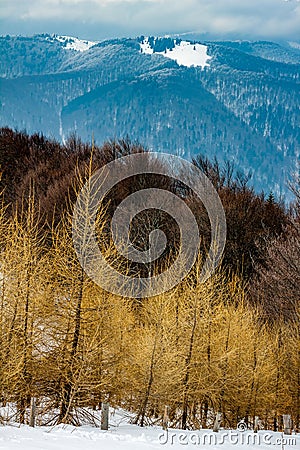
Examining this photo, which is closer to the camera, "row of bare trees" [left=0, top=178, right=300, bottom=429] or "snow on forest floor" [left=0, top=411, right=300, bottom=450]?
"snow on forest floor" [left=0, top=411, right=300, bottom=450]

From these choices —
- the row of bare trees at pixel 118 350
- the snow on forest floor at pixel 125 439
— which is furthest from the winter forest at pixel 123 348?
the snow on forest floor at pixel 125 439

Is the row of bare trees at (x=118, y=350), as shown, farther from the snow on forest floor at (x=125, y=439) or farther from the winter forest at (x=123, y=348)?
the snow on forest floor at (x=125, y=439)

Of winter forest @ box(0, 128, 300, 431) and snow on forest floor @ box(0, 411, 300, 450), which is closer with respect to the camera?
snow on forest floor @ box(0, 411, 300, 450)

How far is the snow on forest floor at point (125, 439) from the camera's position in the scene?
12.9 metres

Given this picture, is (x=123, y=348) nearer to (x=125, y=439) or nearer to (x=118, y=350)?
(x=118, y=350)

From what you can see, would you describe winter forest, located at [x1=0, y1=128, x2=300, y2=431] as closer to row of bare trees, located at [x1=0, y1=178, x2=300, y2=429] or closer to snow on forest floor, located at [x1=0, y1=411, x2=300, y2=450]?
row of bare trees, located at [x1=0, y1=178, x2=300, y2=429]

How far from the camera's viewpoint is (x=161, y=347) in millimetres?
18312

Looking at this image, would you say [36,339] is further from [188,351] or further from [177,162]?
[177,162]

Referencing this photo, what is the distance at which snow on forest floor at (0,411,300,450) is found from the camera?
42.2ft

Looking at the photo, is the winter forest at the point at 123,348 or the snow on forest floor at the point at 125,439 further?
the winter forest at the point at 123,348

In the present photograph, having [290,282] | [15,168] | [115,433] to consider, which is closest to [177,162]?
[15,168]

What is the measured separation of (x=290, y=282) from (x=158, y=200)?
16.7 meters

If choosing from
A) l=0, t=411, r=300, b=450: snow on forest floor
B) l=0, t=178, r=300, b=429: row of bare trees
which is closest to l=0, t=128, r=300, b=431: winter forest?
l=0, t=178, r=300, b=429: row of bare trees

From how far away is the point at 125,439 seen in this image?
14516 mm
